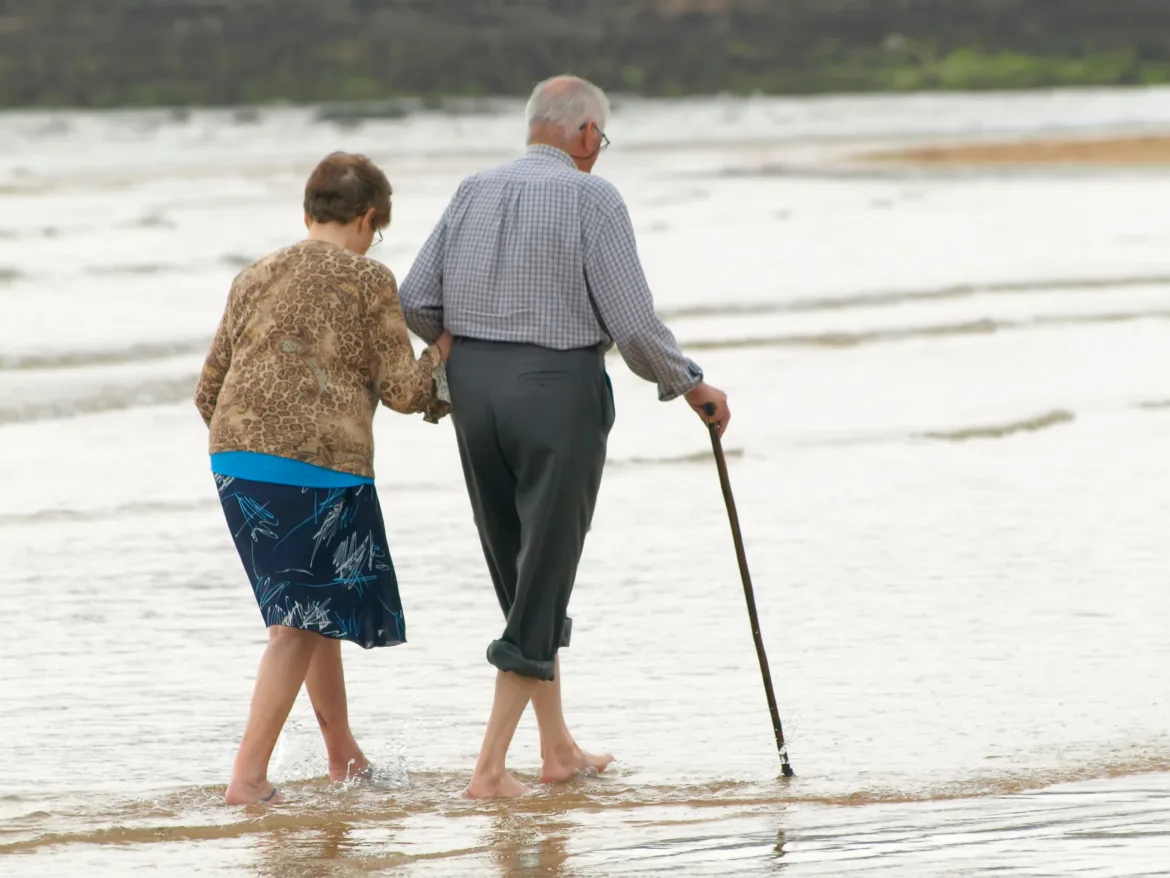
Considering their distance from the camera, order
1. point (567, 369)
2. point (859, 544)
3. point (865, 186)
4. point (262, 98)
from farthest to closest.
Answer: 1. point (262, 98)
2. point (865, 186)
3. point (859, 544)
4. point (567, 369)

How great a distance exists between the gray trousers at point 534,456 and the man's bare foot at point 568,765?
0.88 feet

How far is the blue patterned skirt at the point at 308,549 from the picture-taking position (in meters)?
4.32

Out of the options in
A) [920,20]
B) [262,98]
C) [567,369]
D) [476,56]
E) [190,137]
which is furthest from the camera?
[920,20]

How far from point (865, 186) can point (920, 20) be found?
53088 millimetres

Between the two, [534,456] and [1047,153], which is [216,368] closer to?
[534,456]

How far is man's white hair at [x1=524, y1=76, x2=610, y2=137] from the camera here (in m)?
4.49

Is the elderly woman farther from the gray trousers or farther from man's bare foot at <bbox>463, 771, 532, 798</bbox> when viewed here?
man's bare foot at <bbox>463, 771, 532, 798</bbox>

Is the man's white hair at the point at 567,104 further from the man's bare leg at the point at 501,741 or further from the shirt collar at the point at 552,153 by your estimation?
the man's bare leg at the point at 501,741

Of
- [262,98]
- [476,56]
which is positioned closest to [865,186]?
[262,98]

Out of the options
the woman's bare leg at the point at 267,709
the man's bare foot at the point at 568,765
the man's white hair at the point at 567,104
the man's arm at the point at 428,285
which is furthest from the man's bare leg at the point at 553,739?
the man's white hair at the point at 567,104

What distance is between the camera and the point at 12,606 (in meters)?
6.33

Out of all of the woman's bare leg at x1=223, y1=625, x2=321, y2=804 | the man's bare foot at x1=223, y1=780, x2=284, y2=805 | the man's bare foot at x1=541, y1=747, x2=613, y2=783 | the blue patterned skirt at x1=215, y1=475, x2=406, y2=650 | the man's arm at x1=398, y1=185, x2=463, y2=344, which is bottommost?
the man's bare foot at x1=541, y1=747, x2=613, y2=783

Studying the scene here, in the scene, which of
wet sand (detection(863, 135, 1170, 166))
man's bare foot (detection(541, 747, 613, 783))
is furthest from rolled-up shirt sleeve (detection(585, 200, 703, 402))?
wet sand (detection(863, 135, 1170, 166))

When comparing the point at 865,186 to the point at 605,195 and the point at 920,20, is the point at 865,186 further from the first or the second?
the point at 920,20
